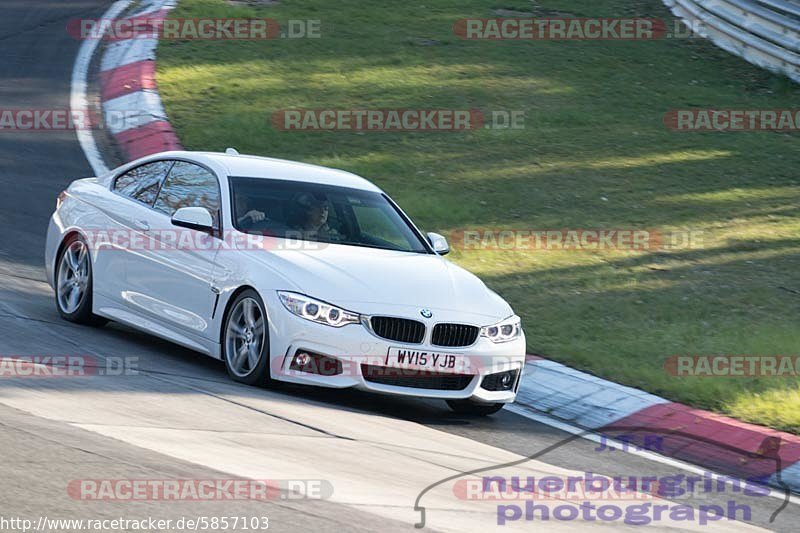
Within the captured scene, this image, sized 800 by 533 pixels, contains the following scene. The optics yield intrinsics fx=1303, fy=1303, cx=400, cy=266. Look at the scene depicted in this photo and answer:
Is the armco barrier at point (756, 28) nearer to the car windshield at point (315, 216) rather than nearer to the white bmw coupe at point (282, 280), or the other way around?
the white bmw coupe at point (282, 280)

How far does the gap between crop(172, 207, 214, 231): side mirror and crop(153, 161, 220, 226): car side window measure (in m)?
0.27

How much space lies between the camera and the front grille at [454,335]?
8.09 meters

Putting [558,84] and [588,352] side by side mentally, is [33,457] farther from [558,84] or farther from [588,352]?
[558,84]

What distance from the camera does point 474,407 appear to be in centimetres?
858

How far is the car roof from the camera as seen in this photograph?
9.26 meters

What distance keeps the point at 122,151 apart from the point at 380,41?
5975 millimetres

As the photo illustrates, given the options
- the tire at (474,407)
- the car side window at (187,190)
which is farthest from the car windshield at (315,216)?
the tire at (474,407)

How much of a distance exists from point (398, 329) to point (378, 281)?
15.6 inches

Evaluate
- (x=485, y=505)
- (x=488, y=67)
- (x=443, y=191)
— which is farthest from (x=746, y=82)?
(x=485, y=505)

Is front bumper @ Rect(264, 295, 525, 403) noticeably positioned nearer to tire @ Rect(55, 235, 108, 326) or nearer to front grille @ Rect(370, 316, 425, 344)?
front grille @ Rect(370, 316, 425, 344)

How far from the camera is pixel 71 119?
15.9 meters

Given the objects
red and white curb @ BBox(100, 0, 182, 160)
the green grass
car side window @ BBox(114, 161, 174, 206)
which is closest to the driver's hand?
car side window @ BBox(114, 161, 174, 206)

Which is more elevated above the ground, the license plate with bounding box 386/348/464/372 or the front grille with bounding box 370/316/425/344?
the front grille with bounding box 370/316/425/344

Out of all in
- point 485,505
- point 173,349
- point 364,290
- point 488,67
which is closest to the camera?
point 485,505
